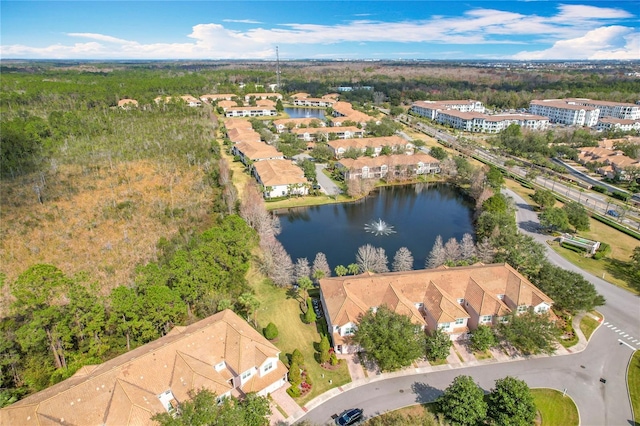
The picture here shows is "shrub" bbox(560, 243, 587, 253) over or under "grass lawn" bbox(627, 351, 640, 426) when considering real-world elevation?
over

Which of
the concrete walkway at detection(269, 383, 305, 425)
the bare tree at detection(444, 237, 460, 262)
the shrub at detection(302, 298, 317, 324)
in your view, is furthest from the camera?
the bare tree at detection(444, 237, 460, 262)

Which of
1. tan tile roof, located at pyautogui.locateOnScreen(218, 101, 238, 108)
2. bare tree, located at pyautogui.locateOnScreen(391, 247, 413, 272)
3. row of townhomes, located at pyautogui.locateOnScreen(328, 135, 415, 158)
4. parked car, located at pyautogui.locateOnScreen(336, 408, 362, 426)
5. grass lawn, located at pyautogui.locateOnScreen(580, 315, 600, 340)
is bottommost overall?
parked car, located at pyautogui.locateOnScreen(336, 408, 362, 426)

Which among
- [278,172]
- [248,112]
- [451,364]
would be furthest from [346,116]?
[451,364]

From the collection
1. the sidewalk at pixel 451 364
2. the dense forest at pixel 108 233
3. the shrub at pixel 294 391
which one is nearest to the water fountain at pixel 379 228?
the dense forest at pixel 108 233

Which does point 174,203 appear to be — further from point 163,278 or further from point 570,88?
point 570,88

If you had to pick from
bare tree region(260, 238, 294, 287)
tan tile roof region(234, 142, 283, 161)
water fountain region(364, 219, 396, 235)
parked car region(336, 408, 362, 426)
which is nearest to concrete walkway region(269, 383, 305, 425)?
parked car region(336, 408, 362, 426)

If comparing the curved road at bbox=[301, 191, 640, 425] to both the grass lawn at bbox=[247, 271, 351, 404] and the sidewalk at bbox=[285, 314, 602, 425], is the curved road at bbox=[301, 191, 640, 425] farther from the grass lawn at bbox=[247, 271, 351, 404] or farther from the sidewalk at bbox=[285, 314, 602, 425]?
the grass lawn at bbox=[247, 271, 351, 404]
